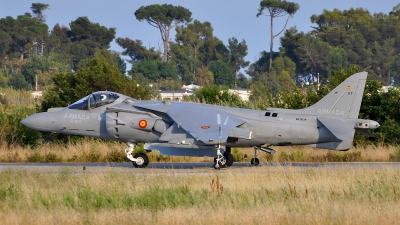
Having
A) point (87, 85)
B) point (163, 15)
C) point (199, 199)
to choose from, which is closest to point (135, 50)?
point (163, 15)

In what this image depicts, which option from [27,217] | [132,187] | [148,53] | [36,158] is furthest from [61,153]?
[148,53]

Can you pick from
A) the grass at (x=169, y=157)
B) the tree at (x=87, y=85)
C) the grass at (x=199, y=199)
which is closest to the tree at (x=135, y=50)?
the tree at (x=87, y=85)

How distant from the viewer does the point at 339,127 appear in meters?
19.5

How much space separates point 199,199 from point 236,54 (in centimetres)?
9881

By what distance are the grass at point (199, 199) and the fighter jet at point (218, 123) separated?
3085 millimetres

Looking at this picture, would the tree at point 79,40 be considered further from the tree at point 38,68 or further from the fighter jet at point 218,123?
the fighter jet at point 218,123

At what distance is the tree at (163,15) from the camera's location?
10894 centimetres

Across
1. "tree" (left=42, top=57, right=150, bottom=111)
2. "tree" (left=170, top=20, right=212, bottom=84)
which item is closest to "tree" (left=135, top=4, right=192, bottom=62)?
"tree" (left=170, top=20, right=212, bottom=84)

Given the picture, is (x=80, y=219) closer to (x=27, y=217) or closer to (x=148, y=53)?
(x=27, y=217)

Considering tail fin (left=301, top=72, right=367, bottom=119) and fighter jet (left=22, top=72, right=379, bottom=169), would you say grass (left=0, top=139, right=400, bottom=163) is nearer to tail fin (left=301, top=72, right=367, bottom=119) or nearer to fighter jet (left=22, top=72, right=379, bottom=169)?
fighter jet (left=22, top=72, right=379, bottom=169)

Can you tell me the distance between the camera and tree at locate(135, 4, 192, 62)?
108938 mm

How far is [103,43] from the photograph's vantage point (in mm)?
109312

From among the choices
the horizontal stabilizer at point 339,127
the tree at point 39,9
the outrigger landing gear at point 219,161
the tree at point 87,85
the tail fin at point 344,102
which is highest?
the tree at point 39,9

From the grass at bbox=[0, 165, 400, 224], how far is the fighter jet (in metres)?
3.09
